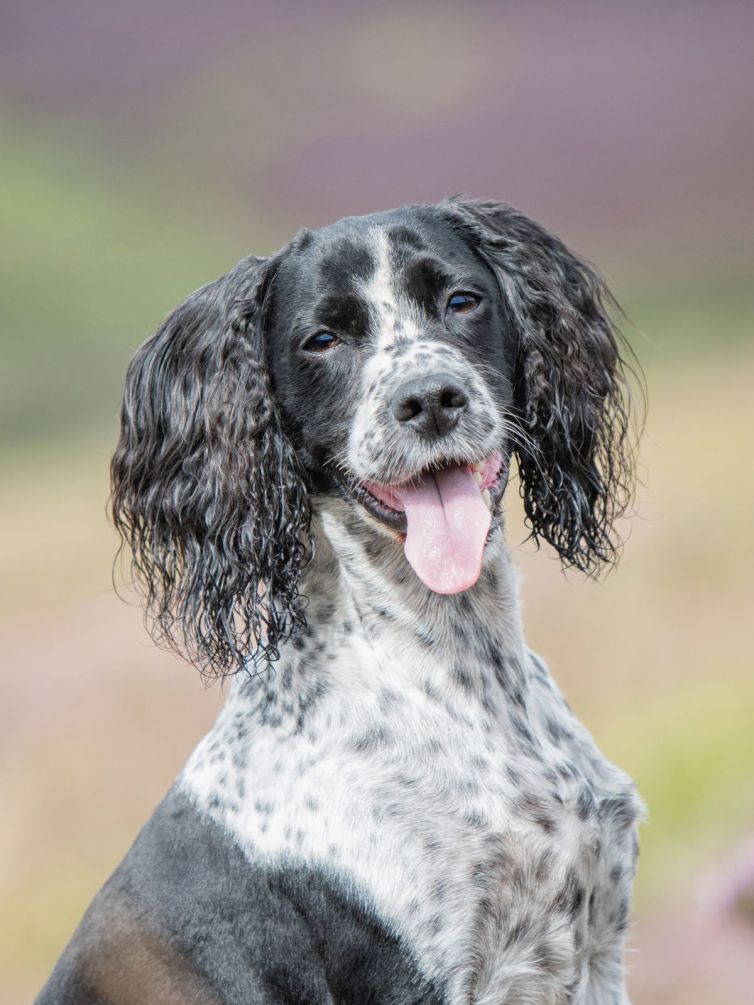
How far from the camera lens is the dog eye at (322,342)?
364cm

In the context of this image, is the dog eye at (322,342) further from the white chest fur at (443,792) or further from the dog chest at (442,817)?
the dog chest at (442,817)

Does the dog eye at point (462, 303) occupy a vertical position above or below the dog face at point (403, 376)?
above

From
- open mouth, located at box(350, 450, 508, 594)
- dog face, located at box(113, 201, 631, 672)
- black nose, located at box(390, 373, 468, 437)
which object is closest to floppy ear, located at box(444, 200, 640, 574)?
dog face, located at box(113, 201, 631, 672)

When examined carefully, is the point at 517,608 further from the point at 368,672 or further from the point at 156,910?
the point at 156,910

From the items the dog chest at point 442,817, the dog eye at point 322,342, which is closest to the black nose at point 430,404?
the dog eye at point 322,342

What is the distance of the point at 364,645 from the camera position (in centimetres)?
358

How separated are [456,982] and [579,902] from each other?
0.38 meters

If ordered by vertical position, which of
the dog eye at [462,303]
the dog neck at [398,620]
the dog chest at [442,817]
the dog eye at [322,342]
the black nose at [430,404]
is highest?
the dog eye at [462,303]

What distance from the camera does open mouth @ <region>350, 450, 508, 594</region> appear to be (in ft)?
11.1

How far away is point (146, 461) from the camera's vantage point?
390 cm

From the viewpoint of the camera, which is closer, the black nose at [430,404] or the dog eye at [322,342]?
the black nose at [430,404]

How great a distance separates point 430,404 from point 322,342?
1.47 feet

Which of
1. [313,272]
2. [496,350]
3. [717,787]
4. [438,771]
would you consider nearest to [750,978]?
[717,787]

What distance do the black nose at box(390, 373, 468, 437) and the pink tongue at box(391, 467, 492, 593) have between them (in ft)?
0.56
